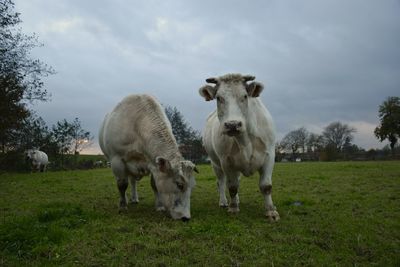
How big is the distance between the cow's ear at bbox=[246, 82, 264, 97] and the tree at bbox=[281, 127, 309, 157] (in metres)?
76.8

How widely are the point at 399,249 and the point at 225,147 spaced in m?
3.49

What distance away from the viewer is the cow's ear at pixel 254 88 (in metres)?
6.86

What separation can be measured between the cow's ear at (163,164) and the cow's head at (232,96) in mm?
1440

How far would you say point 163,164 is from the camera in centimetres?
732

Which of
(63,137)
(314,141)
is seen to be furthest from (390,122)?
(63,137)

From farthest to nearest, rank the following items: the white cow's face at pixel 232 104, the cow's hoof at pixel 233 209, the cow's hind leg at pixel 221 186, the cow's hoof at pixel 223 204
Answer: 1. the cow's hind leg at pixel 221 186
2. the cow's hoof at pixel 223 204
3. the cow's hoof at pixel 233 209
4. the white cow's face at pixel 232 104

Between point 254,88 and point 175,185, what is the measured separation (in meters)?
2.48

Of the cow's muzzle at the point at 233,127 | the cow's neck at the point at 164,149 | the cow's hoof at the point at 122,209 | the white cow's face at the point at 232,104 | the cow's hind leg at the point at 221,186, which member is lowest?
the cow's hoof at the point at 122,209

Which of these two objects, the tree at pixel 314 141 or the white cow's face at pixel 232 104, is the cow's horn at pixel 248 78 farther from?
the tree at pixel 314 141

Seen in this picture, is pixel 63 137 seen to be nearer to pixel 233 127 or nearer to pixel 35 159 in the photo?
pixel 35 159

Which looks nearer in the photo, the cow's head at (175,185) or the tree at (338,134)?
the cow's head at (175,185)

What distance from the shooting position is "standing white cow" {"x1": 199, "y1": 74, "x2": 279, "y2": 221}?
6.57m

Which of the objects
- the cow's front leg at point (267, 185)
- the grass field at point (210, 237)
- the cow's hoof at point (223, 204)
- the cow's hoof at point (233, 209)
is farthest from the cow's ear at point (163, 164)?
the cow's hoof at point (223, 204)

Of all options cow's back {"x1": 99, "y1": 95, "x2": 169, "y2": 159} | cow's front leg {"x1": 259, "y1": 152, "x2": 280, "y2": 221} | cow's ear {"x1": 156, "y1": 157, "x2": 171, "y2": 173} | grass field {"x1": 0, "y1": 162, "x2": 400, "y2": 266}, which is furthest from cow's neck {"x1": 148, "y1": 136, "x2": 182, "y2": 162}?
cow's front leg {"x1": 259, "y1": 152, "x2": 280, "y2": 221}
